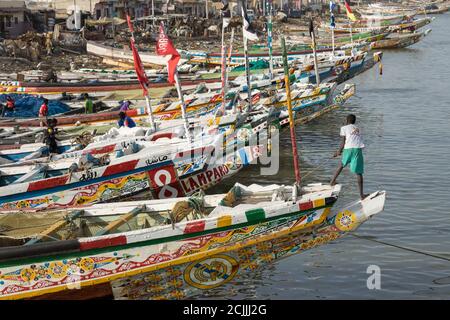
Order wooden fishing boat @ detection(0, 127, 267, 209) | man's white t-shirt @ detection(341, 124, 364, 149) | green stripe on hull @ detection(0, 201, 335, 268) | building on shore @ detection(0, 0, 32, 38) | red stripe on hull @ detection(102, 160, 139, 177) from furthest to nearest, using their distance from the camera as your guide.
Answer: building on shore @ detection(0, 0, 32, 38) → red stripe on hull @ detection(102, 160, 139, 177) → wooden fishing boat @ detection(0, 127, 267, 209) → man's white t-shirt @ detection(341, 124, 364, 149) → green stripe on hull @ detection(0, 201, 335, 268)

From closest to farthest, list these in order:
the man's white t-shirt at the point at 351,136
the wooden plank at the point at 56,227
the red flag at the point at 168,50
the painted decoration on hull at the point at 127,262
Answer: the painted decoration on hull at the point at 127,262 < the wooden plank at the point at 56,227 < the man's white t-shirt at the point at 351,136 < the red flag at the point at 168,50

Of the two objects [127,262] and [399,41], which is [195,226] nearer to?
[127,262]

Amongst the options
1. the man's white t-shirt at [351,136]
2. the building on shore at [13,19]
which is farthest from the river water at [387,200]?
the building on shore at [13,19]

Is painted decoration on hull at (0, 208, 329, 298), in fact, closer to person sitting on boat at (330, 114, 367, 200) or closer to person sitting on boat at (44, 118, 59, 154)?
person sitting on boat at (330, 114, 367, 200)

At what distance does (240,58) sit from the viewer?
1706 inches

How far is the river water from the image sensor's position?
12641 mm

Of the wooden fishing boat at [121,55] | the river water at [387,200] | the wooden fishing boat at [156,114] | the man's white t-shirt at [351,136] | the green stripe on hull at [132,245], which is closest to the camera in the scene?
the green stripe on hull at [132,245]

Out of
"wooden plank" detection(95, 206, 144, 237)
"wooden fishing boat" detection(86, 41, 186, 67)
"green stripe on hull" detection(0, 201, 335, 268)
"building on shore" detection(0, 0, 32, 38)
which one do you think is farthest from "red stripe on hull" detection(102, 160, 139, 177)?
Answer: "building on shore" detection(0, 0, 32, 38)

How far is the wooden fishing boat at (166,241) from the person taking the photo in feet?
34.4

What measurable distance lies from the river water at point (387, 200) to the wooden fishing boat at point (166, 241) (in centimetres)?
122

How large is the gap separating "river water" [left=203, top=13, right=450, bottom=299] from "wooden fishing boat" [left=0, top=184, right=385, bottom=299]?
122 centimetres

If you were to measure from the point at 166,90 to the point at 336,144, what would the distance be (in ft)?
25.9

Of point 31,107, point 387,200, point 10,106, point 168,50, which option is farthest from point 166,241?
point 31,107

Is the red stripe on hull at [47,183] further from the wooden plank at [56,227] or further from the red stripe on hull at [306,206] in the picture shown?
the red stripe on hull at [306,206]
